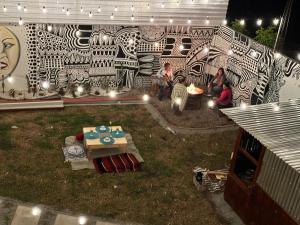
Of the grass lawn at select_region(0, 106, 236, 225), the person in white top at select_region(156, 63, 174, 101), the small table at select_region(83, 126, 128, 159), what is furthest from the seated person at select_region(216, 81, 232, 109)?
the small table at select_region(83, 126, 128, 159)

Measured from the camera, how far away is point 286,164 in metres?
8.25

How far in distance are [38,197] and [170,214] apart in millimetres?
3470

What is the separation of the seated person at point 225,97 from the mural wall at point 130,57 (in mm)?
747

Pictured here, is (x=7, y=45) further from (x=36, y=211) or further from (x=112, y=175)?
(x=36, y=211)

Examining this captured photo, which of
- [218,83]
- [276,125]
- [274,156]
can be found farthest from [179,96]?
[274,156]

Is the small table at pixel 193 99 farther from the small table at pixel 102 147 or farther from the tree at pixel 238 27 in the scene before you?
the small table at pixel 102 147

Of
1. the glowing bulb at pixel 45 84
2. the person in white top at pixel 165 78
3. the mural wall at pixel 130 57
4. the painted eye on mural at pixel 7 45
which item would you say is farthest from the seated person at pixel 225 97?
the painted eye on mural at pixel 7 45

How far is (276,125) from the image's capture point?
9227 millimetres

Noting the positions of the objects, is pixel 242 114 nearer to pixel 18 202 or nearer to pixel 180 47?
pixel 18 202

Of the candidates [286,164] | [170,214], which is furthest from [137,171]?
[286,164]

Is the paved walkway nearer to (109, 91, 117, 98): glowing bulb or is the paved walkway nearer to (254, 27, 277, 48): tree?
(109, 91, 117, 98): glowing bulb

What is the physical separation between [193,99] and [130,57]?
3.43m

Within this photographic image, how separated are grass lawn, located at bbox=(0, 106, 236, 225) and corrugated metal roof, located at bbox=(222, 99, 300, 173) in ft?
8.67

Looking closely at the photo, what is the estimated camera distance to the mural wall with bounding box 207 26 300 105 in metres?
12.9
